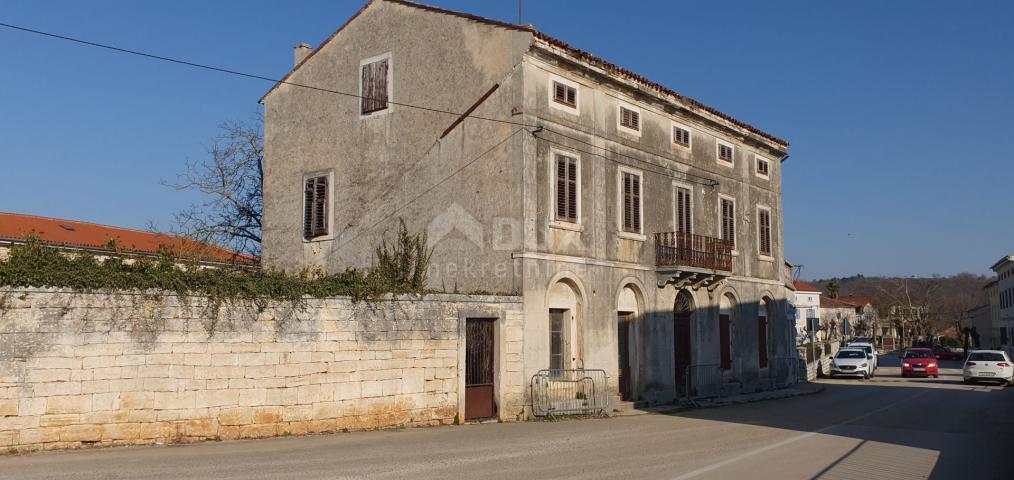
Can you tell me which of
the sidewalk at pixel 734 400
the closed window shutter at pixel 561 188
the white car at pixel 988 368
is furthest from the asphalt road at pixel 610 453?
the white car at pixel 988 368

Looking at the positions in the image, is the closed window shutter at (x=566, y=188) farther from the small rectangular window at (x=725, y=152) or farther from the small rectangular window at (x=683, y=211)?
the small rectangular window at (x=725, y=152)

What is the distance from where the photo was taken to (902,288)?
3765 inches

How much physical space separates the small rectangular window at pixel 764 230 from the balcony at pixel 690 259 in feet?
15.6

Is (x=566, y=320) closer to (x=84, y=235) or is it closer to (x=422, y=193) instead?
(x=422, y=193)

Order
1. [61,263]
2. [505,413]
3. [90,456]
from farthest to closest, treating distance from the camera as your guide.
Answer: [505,413] < [61,263] < [90,456]

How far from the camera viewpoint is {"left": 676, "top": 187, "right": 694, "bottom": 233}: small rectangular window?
26781 millimetres

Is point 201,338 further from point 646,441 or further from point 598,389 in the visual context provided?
point 598,389

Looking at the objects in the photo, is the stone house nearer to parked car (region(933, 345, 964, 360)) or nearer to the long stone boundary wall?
the long stone boundary wall

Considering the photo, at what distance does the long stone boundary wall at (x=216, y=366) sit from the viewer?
1279 centimetres

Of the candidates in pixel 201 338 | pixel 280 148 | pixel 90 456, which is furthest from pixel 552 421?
pixel 280 148

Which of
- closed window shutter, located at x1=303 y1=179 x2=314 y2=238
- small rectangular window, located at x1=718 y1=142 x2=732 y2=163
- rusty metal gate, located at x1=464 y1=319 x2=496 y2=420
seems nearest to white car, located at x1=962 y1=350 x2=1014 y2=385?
small rectangular window, located at x1=718 y1=142 x2=732 y2=163

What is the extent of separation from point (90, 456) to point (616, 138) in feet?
52.6

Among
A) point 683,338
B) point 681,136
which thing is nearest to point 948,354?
point 683,338

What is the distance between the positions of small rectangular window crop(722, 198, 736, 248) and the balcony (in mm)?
1633
